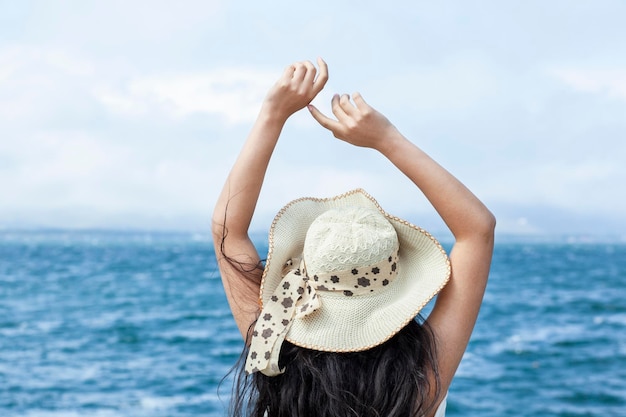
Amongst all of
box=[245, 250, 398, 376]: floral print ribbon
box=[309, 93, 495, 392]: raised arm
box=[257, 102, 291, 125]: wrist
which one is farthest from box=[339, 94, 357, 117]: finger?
box=[245, 250, 398, 376]: floral print ribbon

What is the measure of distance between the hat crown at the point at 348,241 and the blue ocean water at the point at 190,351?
8.37ft

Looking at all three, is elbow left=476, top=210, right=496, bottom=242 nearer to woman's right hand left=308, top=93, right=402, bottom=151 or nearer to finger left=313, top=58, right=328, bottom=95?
woman's right hand left=308, top=93, right=402, bottom=151

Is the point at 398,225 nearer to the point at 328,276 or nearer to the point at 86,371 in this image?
the point at 328,276

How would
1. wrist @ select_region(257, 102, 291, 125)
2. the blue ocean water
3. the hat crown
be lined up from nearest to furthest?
the hat crown → wrist @ select_region(257, 102, 291, 125) → the blue ocean water

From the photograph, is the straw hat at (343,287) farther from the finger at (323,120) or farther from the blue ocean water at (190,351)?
the blue ocean water at (190,351)

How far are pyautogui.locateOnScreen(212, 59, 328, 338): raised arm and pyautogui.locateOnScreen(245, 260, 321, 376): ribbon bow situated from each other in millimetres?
114

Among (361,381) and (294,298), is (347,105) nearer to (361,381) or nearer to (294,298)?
(294,298)

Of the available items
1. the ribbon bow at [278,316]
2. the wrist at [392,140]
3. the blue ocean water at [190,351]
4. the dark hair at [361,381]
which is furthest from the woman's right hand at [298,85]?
the blue ocean water at [190,351]

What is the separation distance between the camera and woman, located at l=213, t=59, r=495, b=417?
1556 mm

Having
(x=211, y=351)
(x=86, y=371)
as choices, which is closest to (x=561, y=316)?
(x=211, y=351)

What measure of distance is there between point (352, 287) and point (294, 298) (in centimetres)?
13

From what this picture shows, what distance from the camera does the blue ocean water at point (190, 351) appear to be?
10367 mm

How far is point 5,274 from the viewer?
33.8m

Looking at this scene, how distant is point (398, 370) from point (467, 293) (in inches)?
8.7
